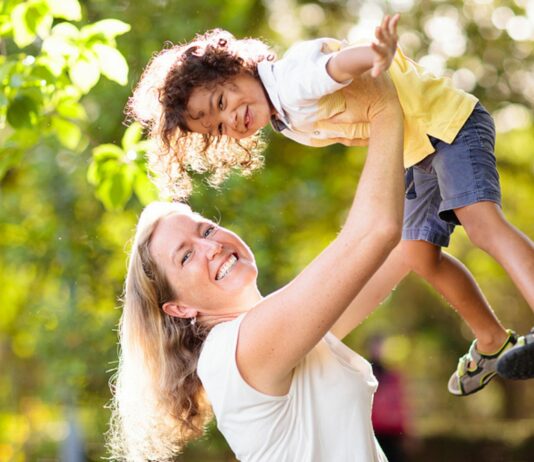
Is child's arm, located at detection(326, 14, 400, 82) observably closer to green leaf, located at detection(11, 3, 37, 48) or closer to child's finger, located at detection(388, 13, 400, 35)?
child's finger, located at detection(388, 13, 400, 35)

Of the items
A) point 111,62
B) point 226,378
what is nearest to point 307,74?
point 226,378

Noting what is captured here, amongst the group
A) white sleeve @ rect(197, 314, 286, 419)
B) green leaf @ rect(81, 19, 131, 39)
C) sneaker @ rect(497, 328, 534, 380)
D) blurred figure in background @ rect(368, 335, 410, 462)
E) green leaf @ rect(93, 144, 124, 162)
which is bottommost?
blurred figure in background @ rect(368, 335, 410, 462)

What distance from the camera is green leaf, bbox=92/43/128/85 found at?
109 inches

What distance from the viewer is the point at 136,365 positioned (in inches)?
80.2

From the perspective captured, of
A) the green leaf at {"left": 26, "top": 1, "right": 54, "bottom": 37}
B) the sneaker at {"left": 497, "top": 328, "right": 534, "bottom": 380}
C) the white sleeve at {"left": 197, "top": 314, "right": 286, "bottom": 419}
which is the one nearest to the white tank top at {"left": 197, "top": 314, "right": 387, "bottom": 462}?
the white sleeve at {"left": 197, "top": 314, "right": 286, "bottom": 419}

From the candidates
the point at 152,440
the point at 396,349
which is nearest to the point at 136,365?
the point at 152,440

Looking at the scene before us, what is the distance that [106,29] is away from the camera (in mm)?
2801

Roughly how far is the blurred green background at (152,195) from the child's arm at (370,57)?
58.6 inches

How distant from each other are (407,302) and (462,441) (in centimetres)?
349

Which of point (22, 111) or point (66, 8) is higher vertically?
point (66, 8)

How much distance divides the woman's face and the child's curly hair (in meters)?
0.22

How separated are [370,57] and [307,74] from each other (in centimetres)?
22

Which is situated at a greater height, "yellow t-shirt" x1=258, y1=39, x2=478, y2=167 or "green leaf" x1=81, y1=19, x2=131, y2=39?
"yellow t-shirt" x1=258, y1=39, x2=478, y2=167

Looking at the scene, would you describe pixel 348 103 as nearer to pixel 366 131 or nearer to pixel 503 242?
pixel 366 131
